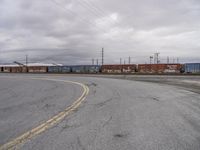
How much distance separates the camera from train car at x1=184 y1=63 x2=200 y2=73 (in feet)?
166

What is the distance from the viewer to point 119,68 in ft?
197

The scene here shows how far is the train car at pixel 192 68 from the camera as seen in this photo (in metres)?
50.6

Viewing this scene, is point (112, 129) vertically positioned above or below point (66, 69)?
below

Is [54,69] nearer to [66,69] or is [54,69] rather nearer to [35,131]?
[66,69]

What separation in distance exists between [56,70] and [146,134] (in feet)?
217

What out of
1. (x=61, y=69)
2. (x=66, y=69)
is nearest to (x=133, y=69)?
(x=66, y=69)

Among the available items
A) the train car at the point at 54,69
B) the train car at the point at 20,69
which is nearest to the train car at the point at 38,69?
the train car at the point at 54,69

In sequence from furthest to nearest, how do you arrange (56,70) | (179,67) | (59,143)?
(56,70) < (179,67) < (59,143)

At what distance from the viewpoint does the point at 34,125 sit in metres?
6.81

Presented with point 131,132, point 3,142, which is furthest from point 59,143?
point 131,132

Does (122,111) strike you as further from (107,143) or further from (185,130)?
(107,143)

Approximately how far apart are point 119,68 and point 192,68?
1608 centimetres

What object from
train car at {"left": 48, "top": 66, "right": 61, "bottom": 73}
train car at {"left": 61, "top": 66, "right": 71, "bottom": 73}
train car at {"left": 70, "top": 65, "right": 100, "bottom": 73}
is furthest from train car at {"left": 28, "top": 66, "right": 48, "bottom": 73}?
train car at {"left": 70, "top": 65, "right": 100, "bottom": 73}

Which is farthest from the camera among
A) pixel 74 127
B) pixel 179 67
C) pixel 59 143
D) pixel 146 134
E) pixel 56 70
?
pixel 56 70
